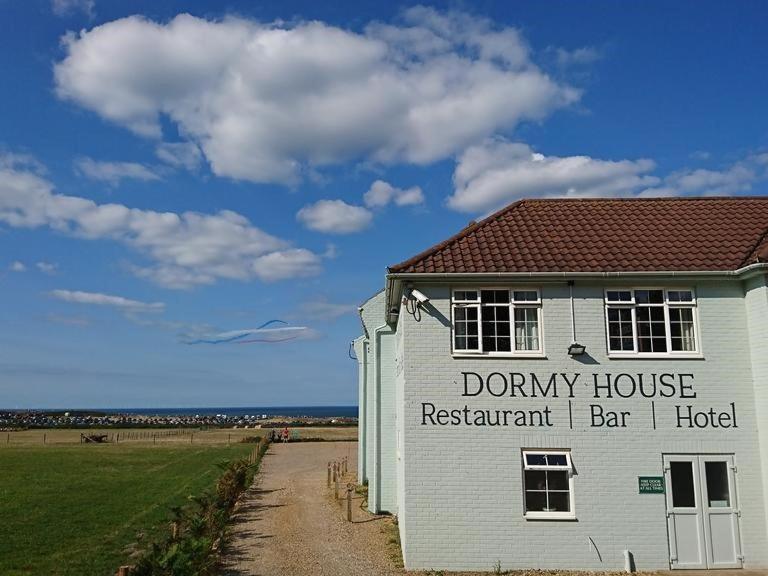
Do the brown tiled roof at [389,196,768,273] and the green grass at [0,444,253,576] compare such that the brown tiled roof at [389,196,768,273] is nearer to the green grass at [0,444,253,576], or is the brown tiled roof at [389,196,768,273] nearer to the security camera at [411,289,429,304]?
the security camera at [411,289,429,304]

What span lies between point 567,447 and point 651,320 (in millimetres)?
3220

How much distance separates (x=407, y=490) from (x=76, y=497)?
635 inches

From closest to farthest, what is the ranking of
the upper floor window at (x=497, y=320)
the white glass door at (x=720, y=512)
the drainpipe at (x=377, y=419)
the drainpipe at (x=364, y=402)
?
the white glass door at (x=720, y=512), the upper floor window at (x=497, y=320), the drainpipe at (x=377, y=419), the drainpipe at (x=364, y=402)

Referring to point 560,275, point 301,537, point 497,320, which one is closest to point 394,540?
point 301,537

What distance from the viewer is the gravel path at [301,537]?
13.5 meters

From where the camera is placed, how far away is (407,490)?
13141mm

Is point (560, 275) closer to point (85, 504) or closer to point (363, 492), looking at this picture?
point (363, 492)

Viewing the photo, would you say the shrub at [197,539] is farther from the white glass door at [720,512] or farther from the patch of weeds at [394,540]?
the white glass door at [720,512]

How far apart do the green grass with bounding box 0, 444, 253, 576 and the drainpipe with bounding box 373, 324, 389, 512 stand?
5.97m

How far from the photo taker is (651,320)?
45.4 ft

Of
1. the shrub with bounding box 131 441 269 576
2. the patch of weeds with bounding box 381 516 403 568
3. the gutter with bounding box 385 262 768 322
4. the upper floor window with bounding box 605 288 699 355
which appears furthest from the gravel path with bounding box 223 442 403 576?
the upper floor window with bounding box 605 288 699 355

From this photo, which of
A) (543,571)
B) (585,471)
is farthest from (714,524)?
(543,571)

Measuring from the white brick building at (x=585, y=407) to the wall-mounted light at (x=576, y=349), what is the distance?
0.8 inches

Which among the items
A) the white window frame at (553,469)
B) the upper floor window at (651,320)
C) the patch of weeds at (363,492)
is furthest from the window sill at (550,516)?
the patch of weeds at (363,492)
